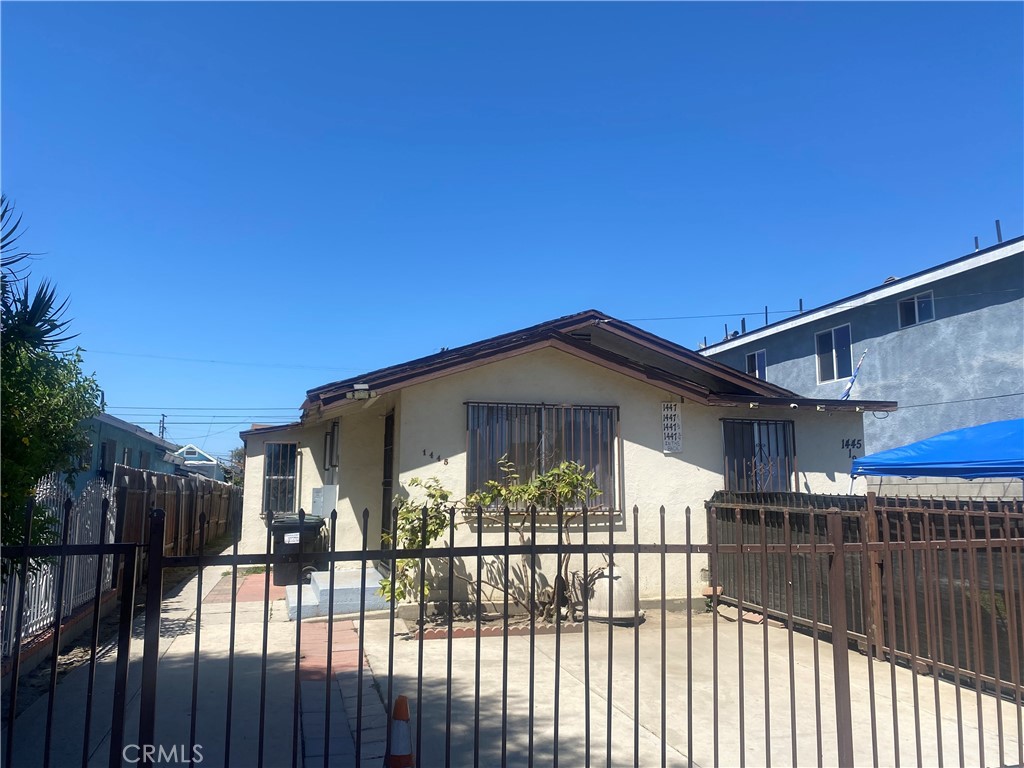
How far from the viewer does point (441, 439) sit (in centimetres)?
920

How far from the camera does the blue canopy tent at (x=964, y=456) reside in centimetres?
809

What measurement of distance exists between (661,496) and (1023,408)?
354 inches

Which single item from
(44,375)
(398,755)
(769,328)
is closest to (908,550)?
(398,755)

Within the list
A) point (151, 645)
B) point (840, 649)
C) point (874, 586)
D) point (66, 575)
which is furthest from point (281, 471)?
point (840, 649)

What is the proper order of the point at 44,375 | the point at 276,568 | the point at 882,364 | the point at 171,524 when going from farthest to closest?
the point at 882,364, the point at 171,524, the point at 276,568, the point at 44,375

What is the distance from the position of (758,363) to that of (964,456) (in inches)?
503

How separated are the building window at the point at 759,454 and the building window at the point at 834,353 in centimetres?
843

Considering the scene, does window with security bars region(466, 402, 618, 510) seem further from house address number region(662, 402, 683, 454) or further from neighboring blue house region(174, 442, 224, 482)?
neighboring blue house region(174, 442, 224, 482)

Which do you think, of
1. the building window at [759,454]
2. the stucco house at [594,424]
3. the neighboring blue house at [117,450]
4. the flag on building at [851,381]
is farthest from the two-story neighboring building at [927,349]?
the neighboring blue house at [117,450]

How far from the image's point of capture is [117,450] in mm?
18953

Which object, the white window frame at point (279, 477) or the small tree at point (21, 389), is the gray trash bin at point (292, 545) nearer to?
the white window frame at point (279, 477)

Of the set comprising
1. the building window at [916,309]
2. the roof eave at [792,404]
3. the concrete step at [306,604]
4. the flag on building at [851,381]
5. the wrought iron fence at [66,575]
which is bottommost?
the concrete step at [306,604]

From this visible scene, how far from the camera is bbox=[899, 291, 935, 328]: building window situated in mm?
15914

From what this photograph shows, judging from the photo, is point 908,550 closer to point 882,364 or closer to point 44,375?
point 44,375
